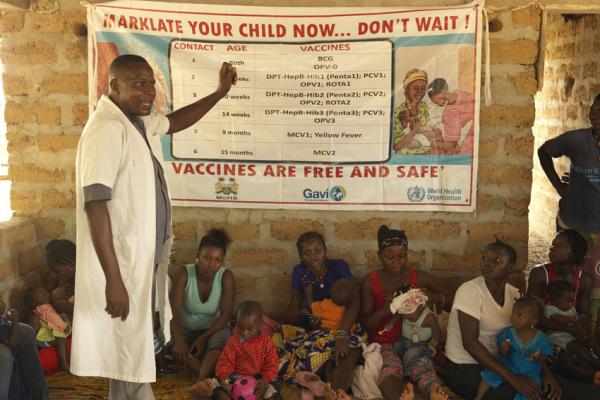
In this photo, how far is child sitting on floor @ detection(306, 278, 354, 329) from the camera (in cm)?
Result: 436

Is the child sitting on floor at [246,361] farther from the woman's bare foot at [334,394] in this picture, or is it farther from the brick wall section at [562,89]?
the brick wall section at [562,89]

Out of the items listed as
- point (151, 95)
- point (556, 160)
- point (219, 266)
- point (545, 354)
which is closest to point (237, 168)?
point (219, 266)

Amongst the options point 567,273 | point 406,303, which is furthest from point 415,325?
point 567,273

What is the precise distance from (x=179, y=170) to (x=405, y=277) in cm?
169

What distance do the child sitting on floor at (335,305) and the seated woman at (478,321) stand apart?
0.67 metres

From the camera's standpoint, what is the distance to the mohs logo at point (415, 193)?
15.4 feet

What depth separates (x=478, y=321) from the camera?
13.0ft

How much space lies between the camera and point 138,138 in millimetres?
3018

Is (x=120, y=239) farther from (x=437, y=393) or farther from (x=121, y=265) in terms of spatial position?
(x=437, y=393)

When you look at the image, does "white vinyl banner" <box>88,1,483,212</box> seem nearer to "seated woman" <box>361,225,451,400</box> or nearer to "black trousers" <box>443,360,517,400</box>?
"seated woman" <box>361,225,451,400</box>

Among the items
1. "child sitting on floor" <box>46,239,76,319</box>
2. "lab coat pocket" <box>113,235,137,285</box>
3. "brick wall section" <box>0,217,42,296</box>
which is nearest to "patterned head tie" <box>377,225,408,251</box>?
"lab coat pocket" <box>113,235,137,285</box>

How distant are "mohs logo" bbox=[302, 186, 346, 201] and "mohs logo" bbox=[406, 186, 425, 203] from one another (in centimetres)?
45

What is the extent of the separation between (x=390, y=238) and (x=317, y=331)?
2.42 ft

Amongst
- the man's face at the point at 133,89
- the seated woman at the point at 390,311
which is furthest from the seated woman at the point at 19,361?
the seated woman at the point at 390,311
